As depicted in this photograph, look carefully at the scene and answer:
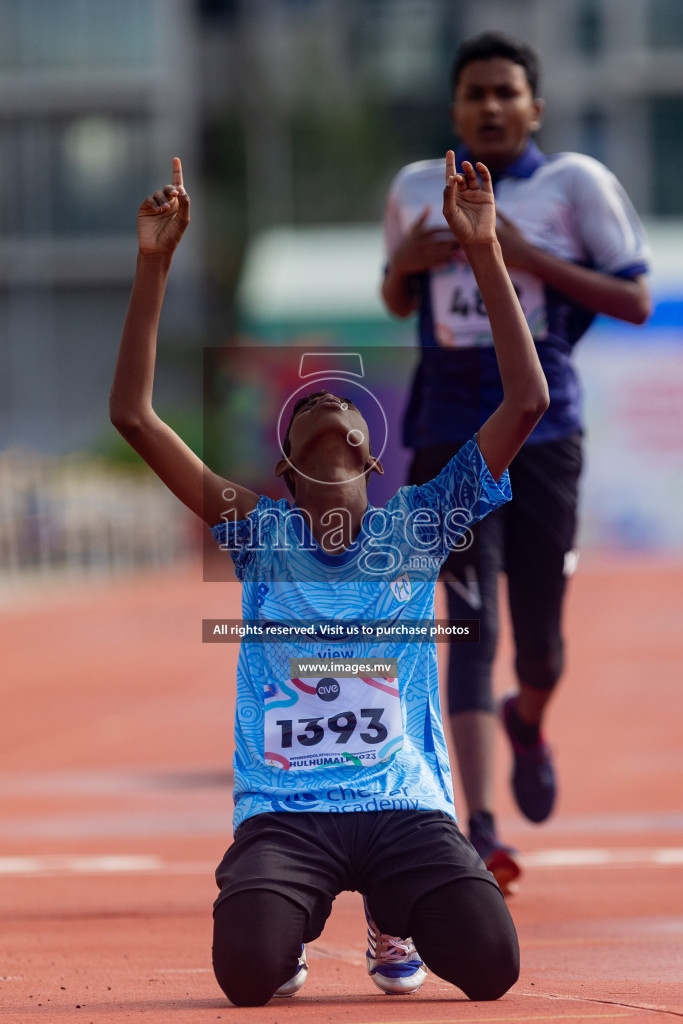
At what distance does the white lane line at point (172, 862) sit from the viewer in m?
5.46

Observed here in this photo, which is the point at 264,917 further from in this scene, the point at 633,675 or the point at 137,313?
the point at 633,675

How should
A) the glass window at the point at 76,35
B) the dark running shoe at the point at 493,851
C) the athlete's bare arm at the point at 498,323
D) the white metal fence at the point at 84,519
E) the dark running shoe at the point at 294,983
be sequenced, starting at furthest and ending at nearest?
the glass window at the point at 76,35, the white metal fence at the point at 84,519, the dark running shoe at the point at 493,851, the athlete's bare arm at the point at 498,323, the dark running shoe at the point at 294,983

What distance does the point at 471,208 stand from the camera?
135 inches

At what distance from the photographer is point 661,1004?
3.06 metres

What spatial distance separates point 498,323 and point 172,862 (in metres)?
2.86

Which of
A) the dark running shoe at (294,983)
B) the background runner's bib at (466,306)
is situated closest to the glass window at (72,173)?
the background runner's bib at (466,306)

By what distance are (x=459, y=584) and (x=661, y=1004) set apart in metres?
1.77

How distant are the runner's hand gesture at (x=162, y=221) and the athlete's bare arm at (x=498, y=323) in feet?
1.73

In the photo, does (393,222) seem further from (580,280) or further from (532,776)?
(532,776)

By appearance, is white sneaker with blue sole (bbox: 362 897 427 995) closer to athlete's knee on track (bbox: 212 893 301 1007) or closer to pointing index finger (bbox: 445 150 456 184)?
athlete's knee on track (bbox: 212 893 301 1007)

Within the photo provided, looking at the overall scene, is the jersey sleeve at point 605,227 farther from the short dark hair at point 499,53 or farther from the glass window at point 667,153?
the glass window at point 667,153

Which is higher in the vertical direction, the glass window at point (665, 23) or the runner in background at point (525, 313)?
the runner in background at point (525, 313)

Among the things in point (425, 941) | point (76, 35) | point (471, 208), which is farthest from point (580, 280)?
point (76, 35)

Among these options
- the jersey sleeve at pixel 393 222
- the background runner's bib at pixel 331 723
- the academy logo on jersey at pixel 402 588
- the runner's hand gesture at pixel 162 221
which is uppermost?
the runner's hand gesture at pixel 162 221
